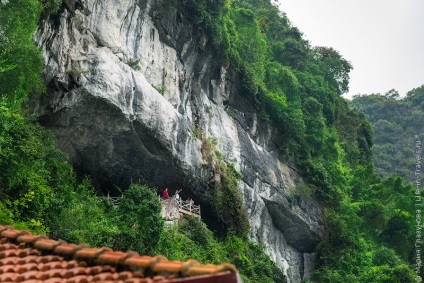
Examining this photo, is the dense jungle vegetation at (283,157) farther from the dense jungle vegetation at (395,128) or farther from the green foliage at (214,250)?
the dense jungle vegetation at (395,128)

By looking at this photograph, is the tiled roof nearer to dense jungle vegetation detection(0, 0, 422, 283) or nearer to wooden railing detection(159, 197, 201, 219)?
dense jungle vegetation detection(0, 0, 422, 283)

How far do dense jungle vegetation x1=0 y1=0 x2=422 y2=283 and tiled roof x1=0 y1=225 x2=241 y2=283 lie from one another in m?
6.14

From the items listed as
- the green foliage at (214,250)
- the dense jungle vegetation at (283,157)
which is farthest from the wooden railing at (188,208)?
the dense jungle vegetation at (283,157)

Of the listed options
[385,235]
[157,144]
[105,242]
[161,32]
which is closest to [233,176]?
[157,144]

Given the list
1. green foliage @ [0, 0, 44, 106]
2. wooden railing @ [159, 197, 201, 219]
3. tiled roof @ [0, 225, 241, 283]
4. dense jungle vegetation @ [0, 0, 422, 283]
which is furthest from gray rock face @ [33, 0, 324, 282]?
tiled roof @ [0, 225, 241, 283]

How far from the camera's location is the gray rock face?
53.1ft

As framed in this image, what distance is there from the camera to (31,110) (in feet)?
50.0

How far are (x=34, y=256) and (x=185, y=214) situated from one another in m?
14.9

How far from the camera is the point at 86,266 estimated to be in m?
4.45

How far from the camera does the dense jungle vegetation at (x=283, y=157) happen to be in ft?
43.2

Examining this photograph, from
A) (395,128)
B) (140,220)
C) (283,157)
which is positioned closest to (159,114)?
(140,220)

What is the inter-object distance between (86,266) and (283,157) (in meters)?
23.1

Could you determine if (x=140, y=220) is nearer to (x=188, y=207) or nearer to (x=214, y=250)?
(x=214, y=250)

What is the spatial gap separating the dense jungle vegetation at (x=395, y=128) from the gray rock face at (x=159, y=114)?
90.2 feet
